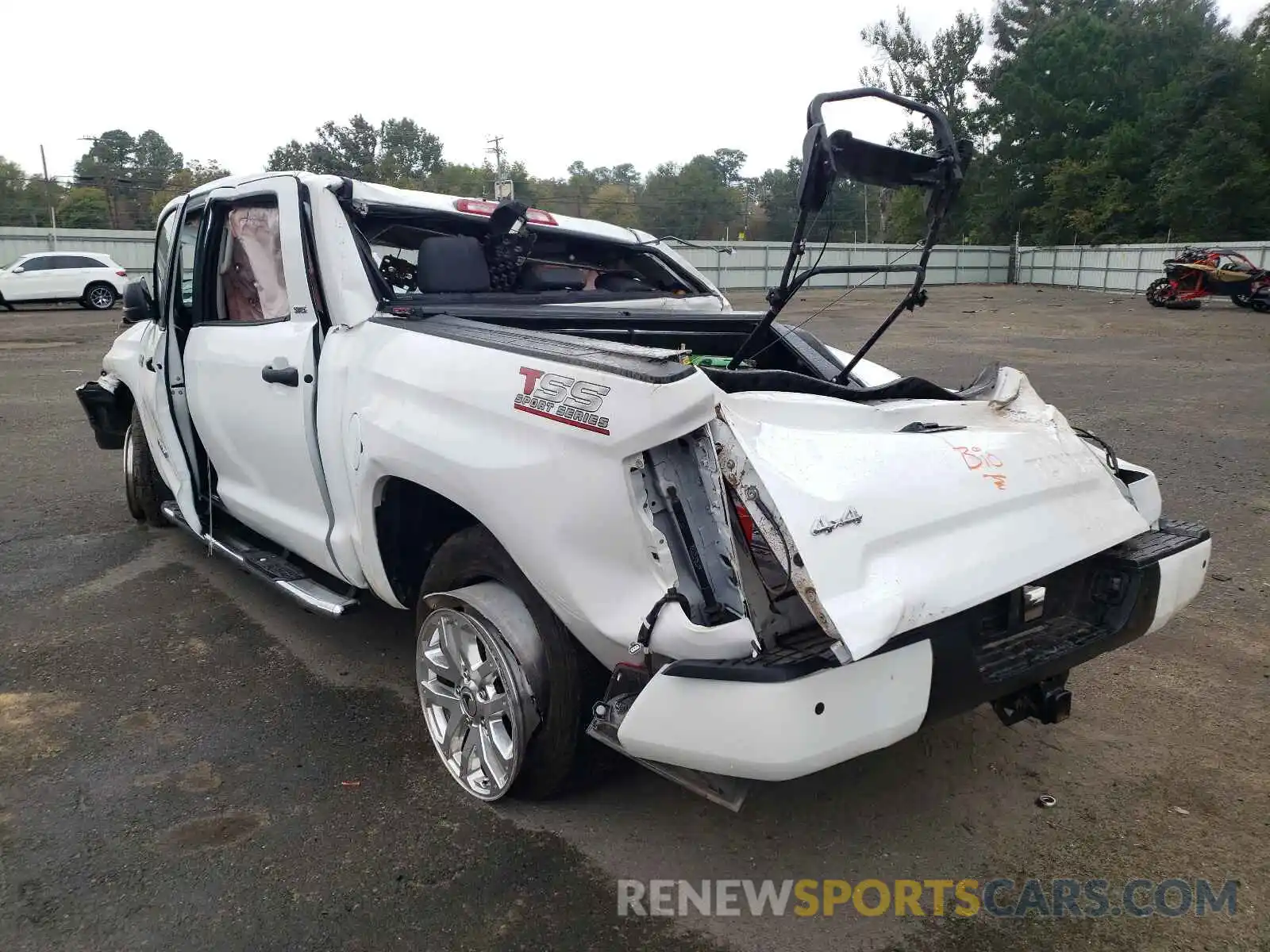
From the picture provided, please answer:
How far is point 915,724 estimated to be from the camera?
2.17 metres

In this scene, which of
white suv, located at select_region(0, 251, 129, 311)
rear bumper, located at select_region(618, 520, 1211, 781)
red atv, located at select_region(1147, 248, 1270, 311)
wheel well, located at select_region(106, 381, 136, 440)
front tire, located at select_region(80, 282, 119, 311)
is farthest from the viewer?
front tire, located at select_region(80, 282, 119, 311)

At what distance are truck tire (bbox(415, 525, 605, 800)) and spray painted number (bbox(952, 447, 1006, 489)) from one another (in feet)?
3.67

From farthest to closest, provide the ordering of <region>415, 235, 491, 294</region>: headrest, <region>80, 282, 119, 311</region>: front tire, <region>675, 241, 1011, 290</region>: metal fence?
<region>675, 241, 1011, 290</region>: metal fence → <region>80, 282, 119, 311</region>: front tire → <region>415, 235, 491, 294</region>: headrest

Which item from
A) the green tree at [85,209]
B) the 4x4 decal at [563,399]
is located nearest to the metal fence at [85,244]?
the green tree at [85,209]

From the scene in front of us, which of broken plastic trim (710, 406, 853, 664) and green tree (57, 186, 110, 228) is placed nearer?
broken plastic trim (710, 406, 853, 664)

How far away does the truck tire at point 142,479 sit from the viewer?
5180 millimetres

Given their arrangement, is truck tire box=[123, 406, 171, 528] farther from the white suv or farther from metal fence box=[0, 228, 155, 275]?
metal fence box=[0, 228, 155, 275]

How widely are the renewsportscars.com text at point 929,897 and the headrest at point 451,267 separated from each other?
2310mm

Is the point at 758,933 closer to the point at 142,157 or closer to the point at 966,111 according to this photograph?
the point at 966,111

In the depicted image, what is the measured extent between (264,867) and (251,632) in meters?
1.75

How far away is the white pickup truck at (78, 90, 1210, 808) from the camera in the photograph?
81.8 inches

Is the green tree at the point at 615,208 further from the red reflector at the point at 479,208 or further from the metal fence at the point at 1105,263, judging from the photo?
the red reflector at the point at 479,208

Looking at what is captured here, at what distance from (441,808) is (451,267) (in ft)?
6.71

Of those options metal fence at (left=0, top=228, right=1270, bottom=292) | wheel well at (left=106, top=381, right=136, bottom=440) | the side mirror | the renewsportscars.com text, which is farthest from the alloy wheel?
metal fence at (left=0, top=228, right=1270, bottom=292)
